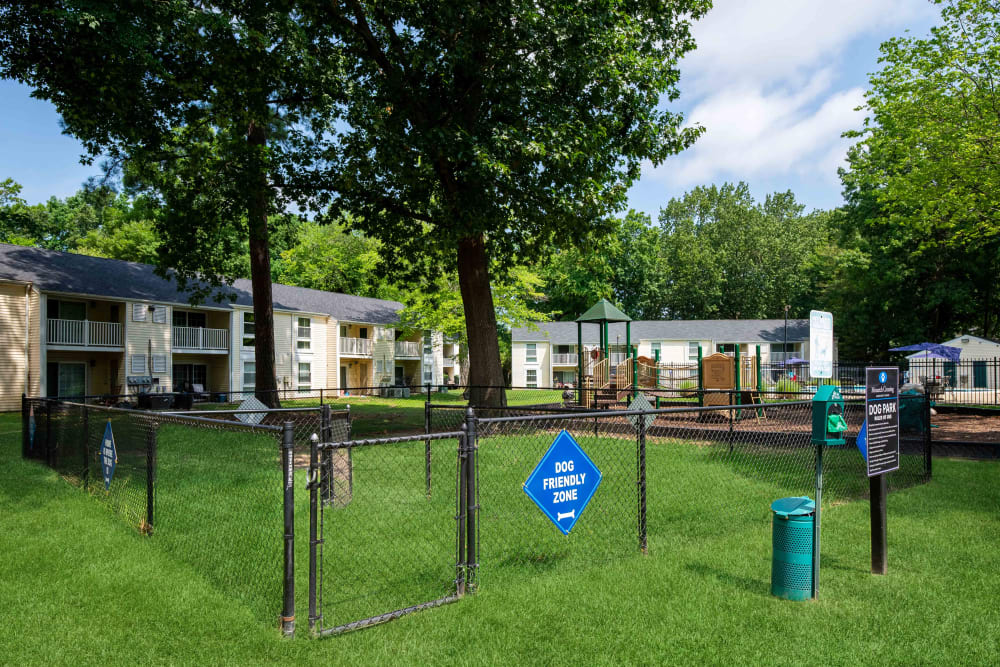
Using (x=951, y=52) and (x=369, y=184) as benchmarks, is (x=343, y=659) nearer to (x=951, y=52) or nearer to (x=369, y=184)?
(x=369, y=184)

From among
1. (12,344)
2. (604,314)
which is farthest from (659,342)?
(12,344)

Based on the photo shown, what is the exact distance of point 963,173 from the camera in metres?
17.8

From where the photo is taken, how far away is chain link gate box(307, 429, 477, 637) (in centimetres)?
445

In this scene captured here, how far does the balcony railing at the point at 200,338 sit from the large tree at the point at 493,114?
55.4 ft

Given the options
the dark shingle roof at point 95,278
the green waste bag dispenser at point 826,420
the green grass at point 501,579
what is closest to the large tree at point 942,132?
the green grass at point 501,579

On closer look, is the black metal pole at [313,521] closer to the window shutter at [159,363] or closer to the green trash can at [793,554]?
the green trash can at [793,554]

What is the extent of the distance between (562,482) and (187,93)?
13153 mm

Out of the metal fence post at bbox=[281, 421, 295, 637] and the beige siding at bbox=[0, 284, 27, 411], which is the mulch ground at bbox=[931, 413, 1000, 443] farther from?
the beige siding at bbox=[0, 284, 27, 411]

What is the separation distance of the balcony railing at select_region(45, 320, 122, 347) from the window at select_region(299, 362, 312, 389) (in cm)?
1121

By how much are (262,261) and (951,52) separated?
2160 centimetres

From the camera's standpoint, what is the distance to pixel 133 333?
29844mm

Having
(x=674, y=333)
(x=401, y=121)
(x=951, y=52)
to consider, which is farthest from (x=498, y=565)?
(x=674, y=333)

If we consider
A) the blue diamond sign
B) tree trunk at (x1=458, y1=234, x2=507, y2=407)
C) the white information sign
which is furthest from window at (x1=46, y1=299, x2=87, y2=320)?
the white information sign

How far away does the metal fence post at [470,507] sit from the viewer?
502 centimetres
